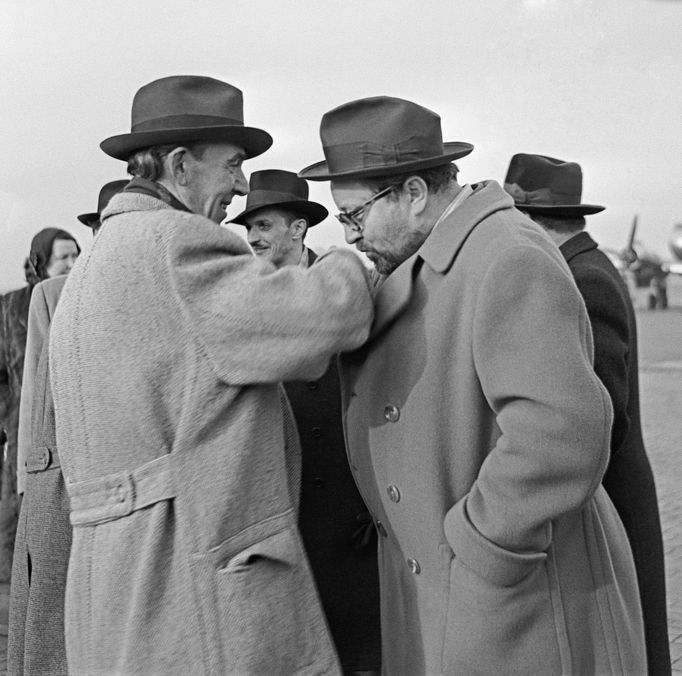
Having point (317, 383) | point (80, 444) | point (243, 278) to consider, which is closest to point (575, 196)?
point (317, 383)

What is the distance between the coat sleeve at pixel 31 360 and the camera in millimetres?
4121

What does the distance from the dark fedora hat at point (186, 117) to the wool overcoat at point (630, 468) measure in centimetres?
116

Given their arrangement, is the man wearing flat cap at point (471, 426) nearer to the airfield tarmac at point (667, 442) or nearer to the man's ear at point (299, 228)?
the man's ear at point (299, 228)

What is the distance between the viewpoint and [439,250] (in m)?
2.21

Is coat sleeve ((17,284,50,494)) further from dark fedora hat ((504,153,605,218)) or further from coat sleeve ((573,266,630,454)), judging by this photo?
coat sleeve ((573,266,630,454))

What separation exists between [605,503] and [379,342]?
2.28 ft

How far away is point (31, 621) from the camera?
2.58m

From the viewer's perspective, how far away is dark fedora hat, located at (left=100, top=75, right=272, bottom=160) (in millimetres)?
2365

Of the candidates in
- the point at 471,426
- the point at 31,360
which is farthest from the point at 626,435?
the point at 31,360

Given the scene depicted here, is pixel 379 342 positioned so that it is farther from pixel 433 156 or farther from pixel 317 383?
pixel 317 383

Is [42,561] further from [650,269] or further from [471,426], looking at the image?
[650,269]

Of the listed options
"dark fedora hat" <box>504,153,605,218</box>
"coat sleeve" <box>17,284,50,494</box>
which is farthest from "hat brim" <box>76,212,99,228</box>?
"dark fedora hat" <box>504,153,605,218</box>

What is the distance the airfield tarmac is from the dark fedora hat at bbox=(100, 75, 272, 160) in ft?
9.26

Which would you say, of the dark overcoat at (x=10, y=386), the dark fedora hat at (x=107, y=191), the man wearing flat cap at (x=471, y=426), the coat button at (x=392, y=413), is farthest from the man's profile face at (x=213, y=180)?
the dark overcoat at (x=10, y=386)
